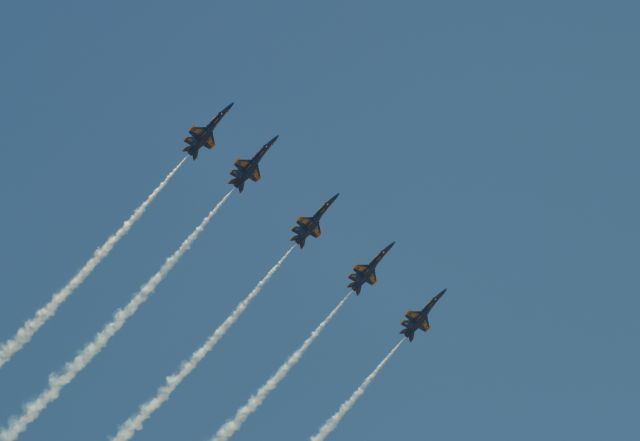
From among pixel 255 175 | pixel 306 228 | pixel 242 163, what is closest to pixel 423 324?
pixel 306 228

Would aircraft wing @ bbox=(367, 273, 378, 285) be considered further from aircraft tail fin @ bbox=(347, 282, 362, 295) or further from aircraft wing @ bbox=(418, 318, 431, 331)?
aircraft wing @ bbox=(418, 318, 431, 331)

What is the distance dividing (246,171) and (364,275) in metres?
18.4

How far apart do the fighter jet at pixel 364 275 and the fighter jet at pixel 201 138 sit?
22.0 metres

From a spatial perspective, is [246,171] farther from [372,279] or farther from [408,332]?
[408,332]

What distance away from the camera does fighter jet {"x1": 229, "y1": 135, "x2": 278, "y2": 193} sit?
157125mm

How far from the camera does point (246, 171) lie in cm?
15775

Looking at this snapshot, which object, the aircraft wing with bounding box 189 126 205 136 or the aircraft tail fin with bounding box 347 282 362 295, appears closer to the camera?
the aircraft wing with bounding box 189 126 205 136

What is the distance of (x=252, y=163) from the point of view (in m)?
158

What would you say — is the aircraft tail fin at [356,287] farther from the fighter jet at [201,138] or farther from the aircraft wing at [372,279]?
the fighter jet at [201,138]

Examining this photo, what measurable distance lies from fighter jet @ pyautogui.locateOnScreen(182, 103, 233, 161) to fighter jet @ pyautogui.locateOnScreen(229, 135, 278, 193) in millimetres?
4227

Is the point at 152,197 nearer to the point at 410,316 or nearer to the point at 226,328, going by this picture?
the point at 226,328

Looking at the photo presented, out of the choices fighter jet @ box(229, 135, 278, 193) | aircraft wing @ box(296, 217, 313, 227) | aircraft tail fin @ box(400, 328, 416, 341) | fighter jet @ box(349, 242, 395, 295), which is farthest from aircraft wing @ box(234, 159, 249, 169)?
aircraft tail fin @ box(400, 328, 416, 341)

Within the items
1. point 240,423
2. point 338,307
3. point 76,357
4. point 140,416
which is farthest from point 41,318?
point 338,307

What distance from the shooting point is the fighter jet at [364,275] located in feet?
530
